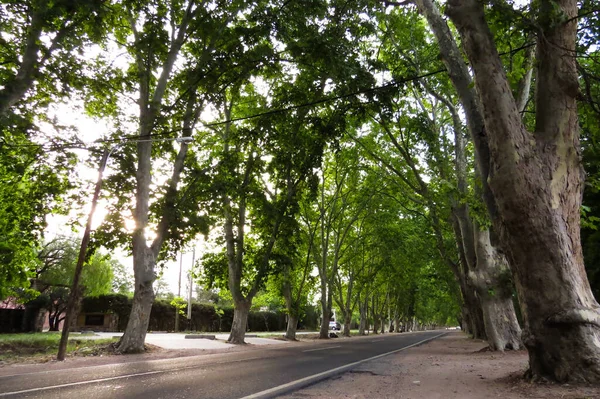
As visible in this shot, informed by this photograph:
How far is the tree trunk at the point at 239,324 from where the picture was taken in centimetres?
2127

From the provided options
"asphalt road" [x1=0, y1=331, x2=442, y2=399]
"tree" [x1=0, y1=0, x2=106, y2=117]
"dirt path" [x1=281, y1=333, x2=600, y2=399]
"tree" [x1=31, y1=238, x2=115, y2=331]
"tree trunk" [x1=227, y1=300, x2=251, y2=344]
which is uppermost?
"tree" [x1=0, y1=0, x2=106, y2=117]

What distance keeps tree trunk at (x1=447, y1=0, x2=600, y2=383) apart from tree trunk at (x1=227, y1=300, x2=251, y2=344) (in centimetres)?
1682

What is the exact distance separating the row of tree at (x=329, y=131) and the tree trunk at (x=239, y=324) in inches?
4.9

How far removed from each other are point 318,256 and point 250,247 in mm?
9894

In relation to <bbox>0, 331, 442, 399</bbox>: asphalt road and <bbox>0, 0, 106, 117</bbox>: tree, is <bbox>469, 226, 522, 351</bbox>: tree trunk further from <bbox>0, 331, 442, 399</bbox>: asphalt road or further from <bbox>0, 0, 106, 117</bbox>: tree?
<bbox>0, 0, 106, 117</bbox>: tree

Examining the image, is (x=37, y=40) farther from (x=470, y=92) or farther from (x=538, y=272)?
(x=538, y=272)

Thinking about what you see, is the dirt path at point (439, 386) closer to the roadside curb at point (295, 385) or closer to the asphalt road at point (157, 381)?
the roadside curb at point (295, 385)

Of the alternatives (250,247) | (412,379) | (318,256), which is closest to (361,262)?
(318,256)

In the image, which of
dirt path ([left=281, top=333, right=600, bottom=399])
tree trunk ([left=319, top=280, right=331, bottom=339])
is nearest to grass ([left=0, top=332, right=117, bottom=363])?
dirt path ([left=281, top=333, right=600, bottom=399])

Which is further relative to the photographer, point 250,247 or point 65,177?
point 250,247

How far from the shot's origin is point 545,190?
255 inches

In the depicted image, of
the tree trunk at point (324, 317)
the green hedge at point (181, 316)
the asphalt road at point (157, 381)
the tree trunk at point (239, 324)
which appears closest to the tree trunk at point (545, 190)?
the asphalt road at point (157, 381)

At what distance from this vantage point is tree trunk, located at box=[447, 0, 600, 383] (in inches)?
242

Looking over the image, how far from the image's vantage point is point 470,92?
8.21 meters
